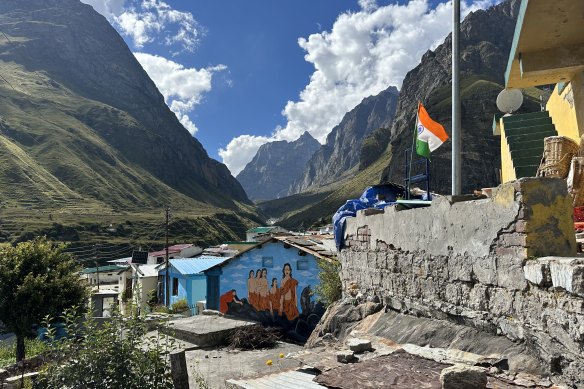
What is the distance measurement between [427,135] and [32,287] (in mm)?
18997

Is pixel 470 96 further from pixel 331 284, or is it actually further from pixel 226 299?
pixel 331 284

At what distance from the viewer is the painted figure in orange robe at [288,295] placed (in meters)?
16.5

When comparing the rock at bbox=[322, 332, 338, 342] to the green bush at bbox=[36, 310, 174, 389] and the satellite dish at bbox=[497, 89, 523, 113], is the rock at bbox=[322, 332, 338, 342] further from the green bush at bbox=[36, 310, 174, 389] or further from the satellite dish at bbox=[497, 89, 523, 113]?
the satellite dish at bbox=[497, 89, 523, 113]

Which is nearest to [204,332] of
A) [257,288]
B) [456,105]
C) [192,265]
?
[257,288]

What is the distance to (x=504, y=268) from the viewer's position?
4383 mm

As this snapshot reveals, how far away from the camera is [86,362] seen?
5.55 m

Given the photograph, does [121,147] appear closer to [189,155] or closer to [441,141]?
[189,155]

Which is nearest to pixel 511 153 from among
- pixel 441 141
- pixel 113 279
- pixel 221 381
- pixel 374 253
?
pixel 441 141

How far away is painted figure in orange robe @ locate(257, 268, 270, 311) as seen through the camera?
1748cm

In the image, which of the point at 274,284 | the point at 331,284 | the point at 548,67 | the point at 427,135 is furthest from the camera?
the point at 274,284

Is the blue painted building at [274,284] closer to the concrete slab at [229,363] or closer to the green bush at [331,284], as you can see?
the concrete slab at [229,363]

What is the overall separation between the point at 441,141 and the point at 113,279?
59.1 metres

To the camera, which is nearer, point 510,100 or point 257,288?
point 510,100

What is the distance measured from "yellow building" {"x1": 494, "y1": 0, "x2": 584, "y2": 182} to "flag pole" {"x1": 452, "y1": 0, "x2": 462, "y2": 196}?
107cm
